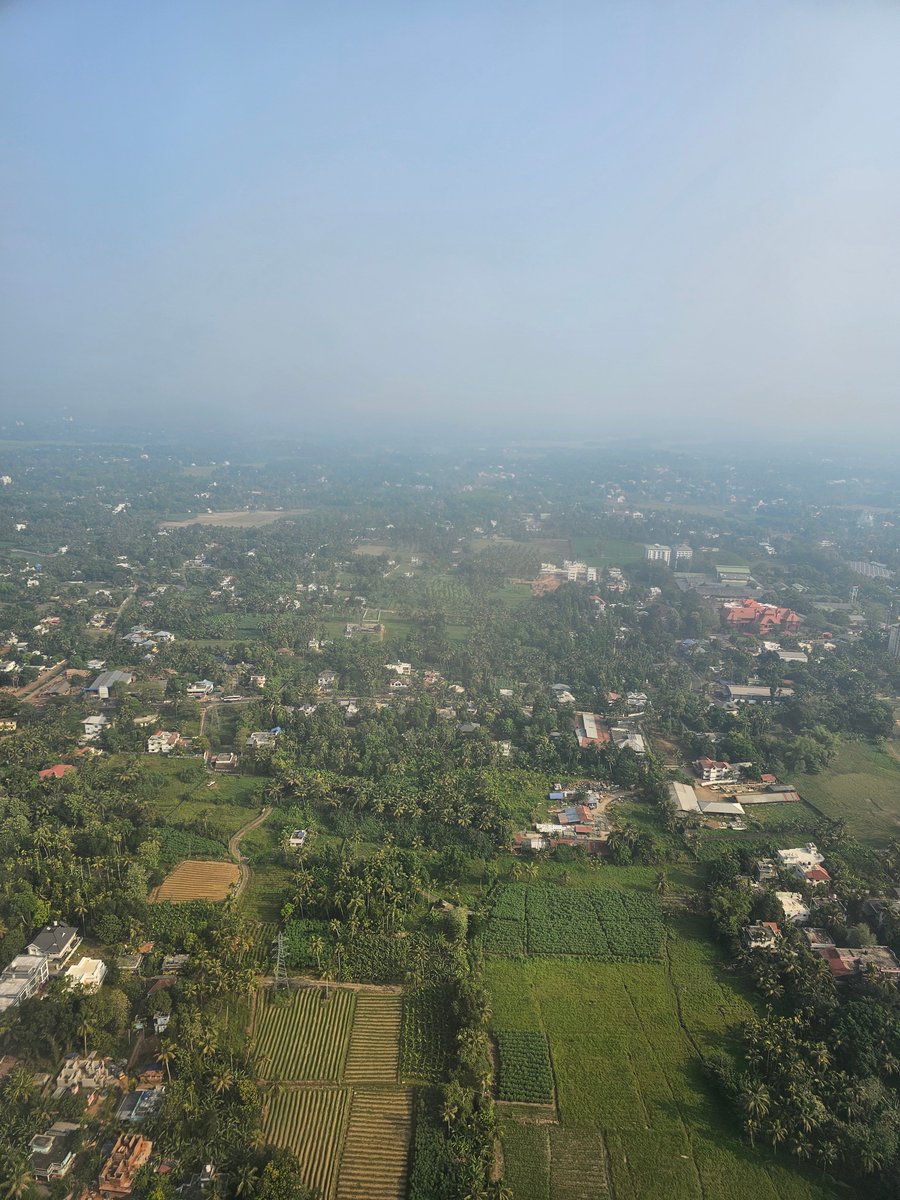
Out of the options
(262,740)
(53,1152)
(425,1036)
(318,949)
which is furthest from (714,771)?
(53,1152)

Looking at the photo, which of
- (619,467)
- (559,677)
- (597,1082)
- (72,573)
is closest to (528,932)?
(597,1082)

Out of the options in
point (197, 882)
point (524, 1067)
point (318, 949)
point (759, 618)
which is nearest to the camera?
point (524, 1067)

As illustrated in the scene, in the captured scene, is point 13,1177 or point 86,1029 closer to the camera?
point 13,1177

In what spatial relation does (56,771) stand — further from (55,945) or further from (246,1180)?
(246,1180)

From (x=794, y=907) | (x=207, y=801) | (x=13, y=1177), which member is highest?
(x=13, y=1177)

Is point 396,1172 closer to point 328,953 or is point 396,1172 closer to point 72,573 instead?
point 328,953

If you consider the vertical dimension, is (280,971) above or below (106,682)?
below

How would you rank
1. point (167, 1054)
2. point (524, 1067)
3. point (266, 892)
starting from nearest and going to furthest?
point (167, 1054)
point (524, 1067)
point (266, 892)
